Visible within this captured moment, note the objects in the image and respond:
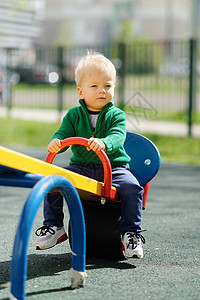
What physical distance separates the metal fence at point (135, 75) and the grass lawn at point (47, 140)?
0.96m

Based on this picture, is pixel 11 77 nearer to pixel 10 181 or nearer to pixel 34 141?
pixel 34 141

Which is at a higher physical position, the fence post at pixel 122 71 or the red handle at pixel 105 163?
the fence post at pixel 122 71

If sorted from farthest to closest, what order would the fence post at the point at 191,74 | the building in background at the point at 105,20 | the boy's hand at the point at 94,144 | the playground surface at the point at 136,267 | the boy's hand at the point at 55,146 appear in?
1. the building in background at the point at 105,20
2. the fence post at the point at 191,74
3. the boy's hand at the point at 55,146
4. the boy's hand at the point at 94,144
5. the playground surface at the point at 136,267

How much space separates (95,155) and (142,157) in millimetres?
407

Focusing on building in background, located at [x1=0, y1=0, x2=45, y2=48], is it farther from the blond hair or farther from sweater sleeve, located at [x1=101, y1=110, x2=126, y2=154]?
sweater sleeve, located at [x1=101, y1=110, x2=126, y2=154]

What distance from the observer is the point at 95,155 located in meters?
3.29

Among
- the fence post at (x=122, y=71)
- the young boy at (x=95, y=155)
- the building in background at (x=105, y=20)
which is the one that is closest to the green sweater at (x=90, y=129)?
the young boy at (x=95, y=155)

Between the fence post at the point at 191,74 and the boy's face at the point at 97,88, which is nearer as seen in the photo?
the boy's face at the point at 97,88

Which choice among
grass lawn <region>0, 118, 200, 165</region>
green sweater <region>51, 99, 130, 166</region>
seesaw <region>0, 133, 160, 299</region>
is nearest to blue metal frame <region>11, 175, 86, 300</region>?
seesaw <region>0, 133, 160, 299</region>

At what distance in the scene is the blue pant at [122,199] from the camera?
317 cm

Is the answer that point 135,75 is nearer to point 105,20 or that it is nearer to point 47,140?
point 47,140

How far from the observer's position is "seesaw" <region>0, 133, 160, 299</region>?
2314mm

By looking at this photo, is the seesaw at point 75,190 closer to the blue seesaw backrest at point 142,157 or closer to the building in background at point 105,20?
the blue seesaw backrest at point 142,157

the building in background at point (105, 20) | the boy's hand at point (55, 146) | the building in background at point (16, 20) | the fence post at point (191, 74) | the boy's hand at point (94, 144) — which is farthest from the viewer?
the building in background at point (105, 20)
